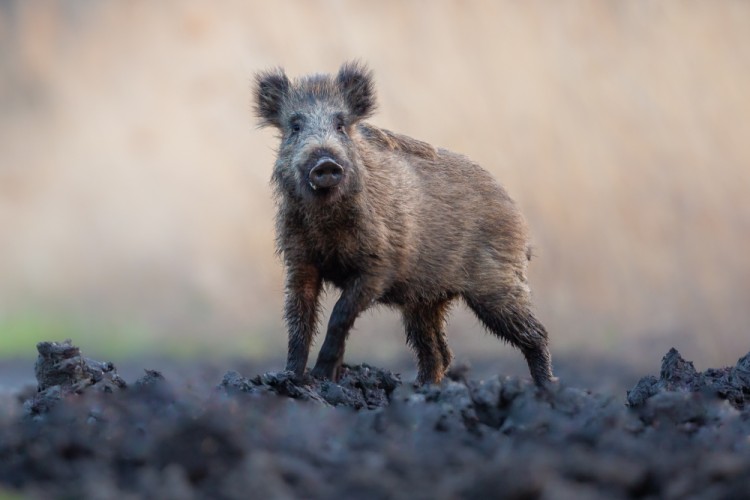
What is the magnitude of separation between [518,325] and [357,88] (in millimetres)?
2361

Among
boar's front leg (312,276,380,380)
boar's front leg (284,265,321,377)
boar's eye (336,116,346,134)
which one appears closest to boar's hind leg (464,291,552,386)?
boar's front leg (312,276,380,380)

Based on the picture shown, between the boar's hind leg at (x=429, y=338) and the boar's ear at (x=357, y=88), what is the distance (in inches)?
72.6

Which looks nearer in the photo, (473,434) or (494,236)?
(473,434)

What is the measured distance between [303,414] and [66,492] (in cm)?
145

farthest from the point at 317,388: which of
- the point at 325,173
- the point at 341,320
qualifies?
the point at 325,173

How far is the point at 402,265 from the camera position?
26.7ft

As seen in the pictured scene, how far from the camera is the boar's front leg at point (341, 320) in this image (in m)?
7.35

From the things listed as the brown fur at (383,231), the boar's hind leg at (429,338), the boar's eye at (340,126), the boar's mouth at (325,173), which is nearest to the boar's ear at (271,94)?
the brown fur at (383,231)

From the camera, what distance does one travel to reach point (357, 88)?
8516mm

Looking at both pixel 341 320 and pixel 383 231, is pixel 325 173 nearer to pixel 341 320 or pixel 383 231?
pixel 383 231

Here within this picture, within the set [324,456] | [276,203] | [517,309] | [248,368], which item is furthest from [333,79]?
[248,368]

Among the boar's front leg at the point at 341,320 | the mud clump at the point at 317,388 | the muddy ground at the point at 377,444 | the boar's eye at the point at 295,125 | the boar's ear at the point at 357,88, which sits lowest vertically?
the muddy ground at the point at 377,444

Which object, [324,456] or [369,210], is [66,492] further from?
[369,210]

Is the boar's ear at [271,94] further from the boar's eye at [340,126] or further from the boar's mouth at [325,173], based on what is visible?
the boar's mouth at [325,173]
